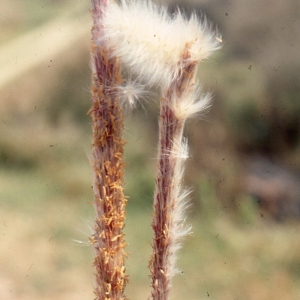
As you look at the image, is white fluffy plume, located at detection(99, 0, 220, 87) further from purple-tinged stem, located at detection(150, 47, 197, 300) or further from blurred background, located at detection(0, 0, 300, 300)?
blurred background, located at detection(0, 0, 300, 300)

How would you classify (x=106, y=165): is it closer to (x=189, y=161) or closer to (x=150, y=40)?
(x=150, y=40)

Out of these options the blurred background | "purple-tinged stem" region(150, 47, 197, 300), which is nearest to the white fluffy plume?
"purple-tinged stem" region(150, 47, 197, 300)

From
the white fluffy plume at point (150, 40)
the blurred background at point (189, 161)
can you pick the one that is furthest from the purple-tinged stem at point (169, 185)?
the blurred background at point (189, 161)

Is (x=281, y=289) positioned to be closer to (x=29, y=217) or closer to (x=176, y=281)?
(x=176, y=281)

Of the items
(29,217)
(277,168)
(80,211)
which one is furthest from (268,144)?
(29,217)

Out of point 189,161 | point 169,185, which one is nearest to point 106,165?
point 169,185

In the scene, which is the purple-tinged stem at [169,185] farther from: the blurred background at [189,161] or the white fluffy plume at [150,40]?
the blurred background at [189,161]

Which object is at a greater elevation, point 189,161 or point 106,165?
point 189,161
